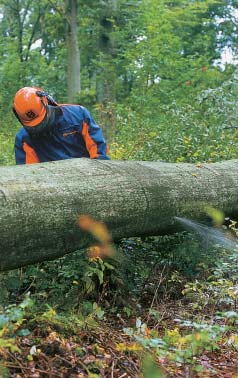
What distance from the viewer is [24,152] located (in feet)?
17.1

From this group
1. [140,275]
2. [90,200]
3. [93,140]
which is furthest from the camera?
[93,140]

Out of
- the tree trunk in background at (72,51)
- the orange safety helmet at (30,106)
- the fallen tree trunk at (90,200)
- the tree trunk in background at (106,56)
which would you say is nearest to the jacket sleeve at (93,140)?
the orange safety helmet at (30,106)

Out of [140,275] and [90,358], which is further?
[140,275]

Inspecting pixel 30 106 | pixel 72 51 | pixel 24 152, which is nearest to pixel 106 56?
pixel 72 51

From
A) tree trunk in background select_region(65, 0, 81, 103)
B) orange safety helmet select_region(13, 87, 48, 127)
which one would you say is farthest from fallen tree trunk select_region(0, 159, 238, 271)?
tree trunk in background select_region(65, 0, 81, 103)

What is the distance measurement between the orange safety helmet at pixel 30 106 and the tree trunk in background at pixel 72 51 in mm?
10612

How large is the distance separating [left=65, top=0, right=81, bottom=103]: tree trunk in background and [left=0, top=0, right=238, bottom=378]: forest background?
0.03 meters

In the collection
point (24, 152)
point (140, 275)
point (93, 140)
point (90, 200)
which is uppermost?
point (93, 140)

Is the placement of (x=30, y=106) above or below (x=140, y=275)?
above

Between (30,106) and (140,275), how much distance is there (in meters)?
1.63

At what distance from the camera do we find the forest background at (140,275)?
2.63 metres

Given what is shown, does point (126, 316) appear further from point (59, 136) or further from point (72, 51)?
point (72, 51)

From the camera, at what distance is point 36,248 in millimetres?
3271

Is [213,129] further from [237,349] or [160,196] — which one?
[237,349]
